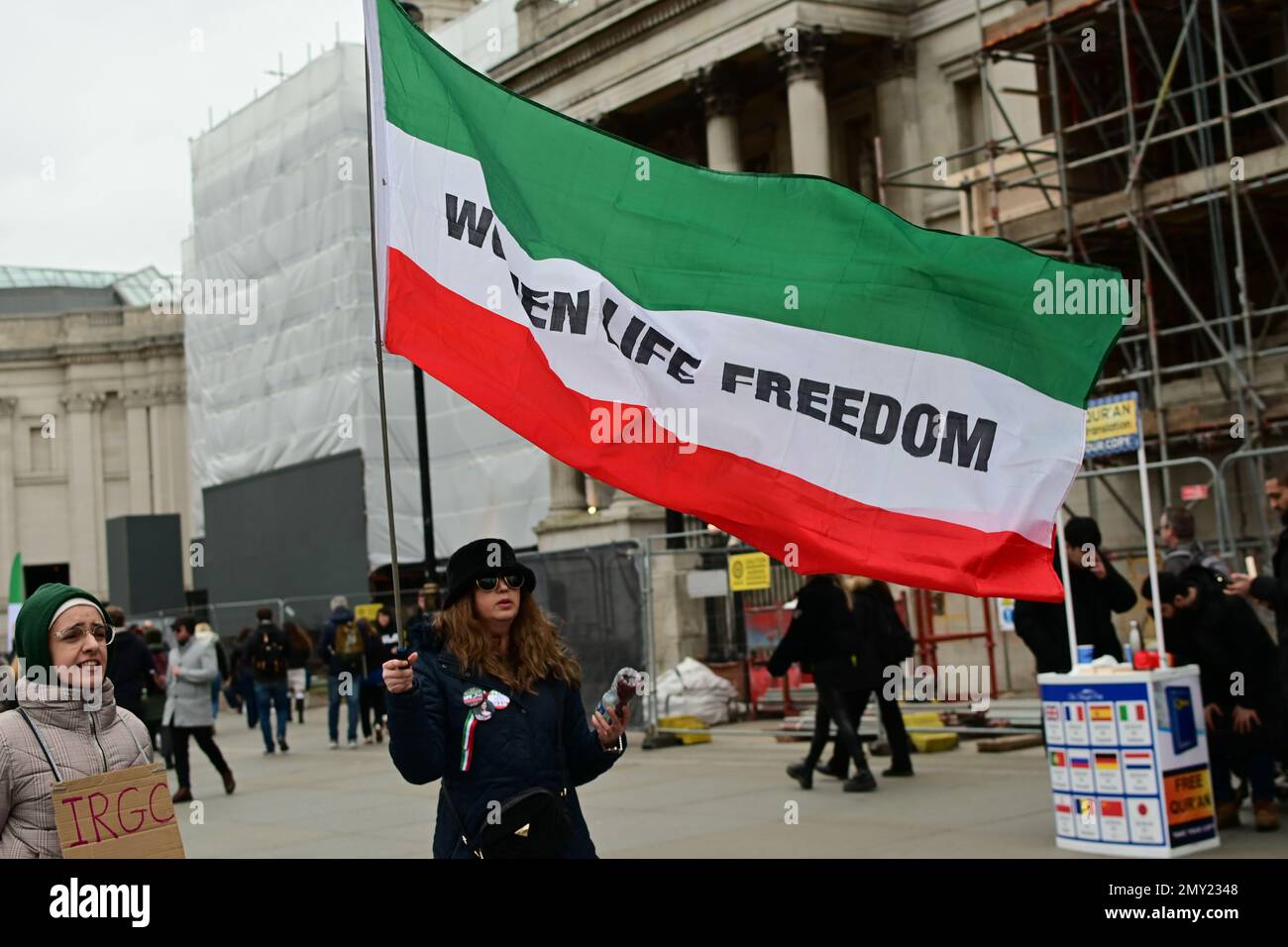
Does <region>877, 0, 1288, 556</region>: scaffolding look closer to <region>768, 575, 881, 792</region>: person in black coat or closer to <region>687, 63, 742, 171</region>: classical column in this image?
<region>687, 63, 742, 171</region>: classical column

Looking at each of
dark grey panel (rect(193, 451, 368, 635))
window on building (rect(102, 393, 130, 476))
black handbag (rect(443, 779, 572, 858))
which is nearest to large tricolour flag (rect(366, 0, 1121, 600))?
black handbag (rect(443, 779, 572, 858))

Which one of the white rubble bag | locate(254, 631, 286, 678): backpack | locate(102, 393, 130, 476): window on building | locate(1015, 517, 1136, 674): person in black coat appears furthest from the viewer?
locate(102, 393, 130, 476): window on building

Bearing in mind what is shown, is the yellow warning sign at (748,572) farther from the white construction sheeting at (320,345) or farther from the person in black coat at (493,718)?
the white construction sheeting at (320,345)

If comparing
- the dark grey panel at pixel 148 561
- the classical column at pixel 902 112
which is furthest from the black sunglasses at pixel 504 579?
the dark grey panel at pixel 148 561

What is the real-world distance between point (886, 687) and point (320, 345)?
30.7m

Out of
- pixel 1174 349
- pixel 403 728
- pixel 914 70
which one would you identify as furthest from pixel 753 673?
pixel 403 728

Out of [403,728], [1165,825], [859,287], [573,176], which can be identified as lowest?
[1165,825]

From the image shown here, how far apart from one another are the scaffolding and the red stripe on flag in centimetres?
1429

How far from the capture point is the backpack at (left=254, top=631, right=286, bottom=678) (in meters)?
20.7

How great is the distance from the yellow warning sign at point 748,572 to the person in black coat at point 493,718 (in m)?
12.5

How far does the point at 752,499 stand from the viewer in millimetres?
5934

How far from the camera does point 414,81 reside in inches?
242
